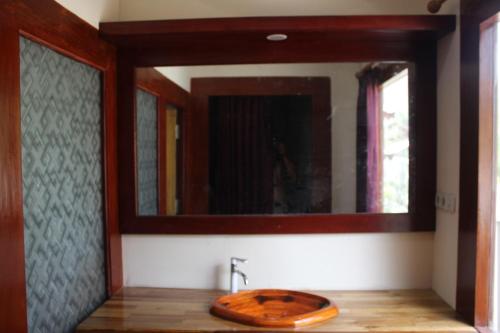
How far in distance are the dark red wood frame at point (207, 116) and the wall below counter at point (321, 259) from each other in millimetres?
194

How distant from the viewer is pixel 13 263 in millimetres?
1313

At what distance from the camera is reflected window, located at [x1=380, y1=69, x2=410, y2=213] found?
2127 mm

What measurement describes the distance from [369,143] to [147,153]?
1160mm

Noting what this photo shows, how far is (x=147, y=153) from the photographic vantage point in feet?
7.18

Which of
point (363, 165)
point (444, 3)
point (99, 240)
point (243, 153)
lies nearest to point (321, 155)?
point (363, 165)

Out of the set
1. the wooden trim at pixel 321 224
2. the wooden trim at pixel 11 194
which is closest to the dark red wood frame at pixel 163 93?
the wooden trim at pixel 321 224

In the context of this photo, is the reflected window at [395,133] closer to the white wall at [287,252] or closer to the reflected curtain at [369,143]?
the reflected curtain at [369,143]

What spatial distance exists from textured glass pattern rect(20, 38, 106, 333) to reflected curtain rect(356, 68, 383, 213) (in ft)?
4.24

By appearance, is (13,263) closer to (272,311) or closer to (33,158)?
(33,158)

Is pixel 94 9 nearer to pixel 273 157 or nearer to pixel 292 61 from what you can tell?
pixel 292 61

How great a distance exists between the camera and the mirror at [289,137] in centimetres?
212

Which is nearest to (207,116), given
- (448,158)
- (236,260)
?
(236,260)

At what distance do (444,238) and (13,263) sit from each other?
1840 mm

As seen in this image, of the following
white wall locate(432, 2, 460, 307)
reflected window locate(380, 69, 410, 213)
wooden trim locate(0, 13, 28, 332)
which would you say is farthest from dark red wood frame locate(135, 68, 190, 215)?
white wall locate(432, 2, 460, 307)
